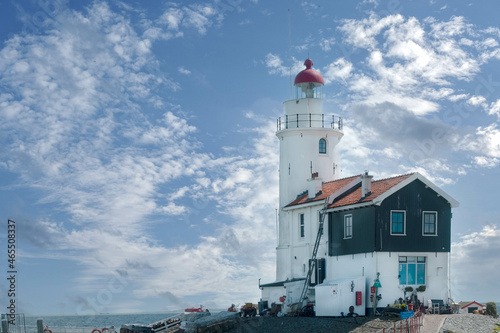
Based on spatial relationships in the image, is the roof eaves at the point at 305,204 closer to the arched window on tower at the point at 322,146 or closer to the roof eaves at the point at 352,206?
the roof eaves at the point at 352,206

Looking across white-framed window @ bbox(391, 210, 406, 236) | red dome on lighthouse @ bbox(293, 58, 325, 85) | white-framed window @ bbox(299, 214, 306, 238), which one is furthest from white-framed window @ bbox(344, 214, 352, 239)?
red dome on lighthouse @ bbox(293, 58, 325, 85)

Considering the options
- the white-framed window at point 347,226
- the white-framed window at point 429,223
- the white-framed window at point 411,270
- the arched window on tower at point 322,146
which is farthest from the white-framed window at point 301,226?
the white-framed window at point 429,223

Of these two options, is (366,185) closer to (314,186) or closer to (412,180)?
(412,180)

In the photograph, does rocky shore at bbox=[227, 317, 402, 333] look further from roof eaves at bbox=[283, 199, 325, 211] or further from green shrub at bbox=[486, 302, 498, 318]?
roof eaves at bbox=[283, 199, 325, 211]

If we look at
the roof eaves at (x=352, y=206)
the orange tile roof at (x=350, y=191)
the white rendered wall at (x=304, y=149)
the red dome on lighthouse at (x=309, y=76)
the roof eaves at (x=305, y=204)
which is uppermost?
the red dome on lighthouse at (x=309, y=76)

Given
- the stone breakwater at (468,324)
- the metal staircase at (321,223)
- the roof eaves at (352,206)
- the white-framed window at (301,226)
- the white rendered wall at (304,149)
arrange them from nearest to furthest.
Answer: the stone breakwater at (468,324)
the roof eaves at (352,206)
the metal staircase at (321,223)
the white-framed window at (301,226)
the white rendered wall at (304,149)

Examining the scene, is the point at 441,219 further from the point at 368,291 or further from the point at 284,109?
the point at 284,109

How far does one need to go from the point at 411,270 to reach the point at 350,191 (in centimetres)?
681

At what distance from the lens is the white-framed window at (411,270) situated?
4059cm

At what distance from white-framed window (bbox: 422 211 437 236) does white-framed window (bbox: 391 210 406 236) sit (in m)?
1.42

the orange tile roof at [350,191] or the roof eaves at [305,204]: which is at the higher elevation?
the orange tile roof at [350,191]

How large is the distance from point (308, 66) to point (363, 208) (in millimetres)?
16594

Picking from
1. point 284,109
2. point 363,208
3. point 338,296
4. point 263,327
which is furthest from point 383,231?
point 284,109

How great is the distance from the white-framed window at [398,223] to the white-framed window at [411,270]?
1477mm
